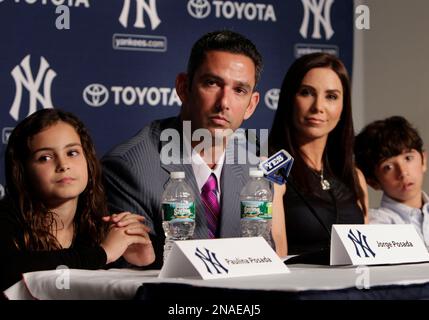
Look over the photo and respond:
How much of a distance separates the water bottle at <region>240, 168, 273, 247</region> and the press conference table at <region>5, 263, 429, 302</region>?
0.25 m

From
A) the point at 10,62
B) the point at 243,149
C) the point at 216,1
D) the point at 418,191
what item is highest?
the point at 216,1

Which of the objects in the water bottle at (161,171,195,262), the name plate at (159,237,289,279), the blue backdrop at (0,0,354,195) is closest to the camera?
the name plate at (159,237,289,279)

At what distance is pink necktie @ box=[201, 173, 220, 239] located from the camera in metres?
2.19

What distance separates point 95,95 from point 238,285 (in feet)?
7.51

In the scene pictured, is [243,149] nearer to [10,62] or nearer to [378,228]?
[378,228]

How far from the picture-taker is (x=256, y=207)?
1.98m

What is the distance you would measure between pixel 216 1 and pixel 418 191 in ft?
4.79

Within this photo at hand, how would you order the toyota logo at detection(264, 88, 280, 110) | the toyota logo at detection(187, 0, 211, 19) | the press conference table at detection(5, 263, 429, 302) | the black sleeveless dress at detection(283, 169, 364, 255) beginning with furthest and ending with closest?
the toyota logo at detection(264, 88, 280, 110) → the toyota logo at detection(187, 0, 211, 19) → the black sleeveless dress at detection(283, 169, 364, 255) → the press conference table at detection(5, 263, 429, 302)

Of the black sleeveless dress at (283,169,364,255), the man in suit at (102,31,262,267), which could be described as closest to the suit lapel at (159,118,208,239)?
the man in suit at (102,31,262,267)

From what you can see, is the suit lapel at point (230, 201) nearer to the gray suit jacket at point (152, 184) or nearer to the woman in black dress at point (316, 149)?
the gray suit jacket at point (152, 184)

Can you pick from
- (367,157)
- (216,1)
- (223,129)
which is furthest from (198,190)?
(216,1)

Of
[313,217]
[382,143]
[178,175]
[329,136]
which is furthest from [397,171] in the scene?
[178,175]

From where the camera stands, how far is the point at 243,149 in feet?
7.78

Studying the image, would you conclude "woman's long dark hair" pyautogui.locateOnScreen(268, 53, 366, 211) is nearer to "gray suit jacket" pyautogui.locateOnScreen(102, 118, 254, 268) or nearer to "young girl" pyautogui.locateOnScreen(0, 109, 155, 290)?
"gray suit jacket" pyautogui.locateOnScreen(102, 118, 254, 268)
